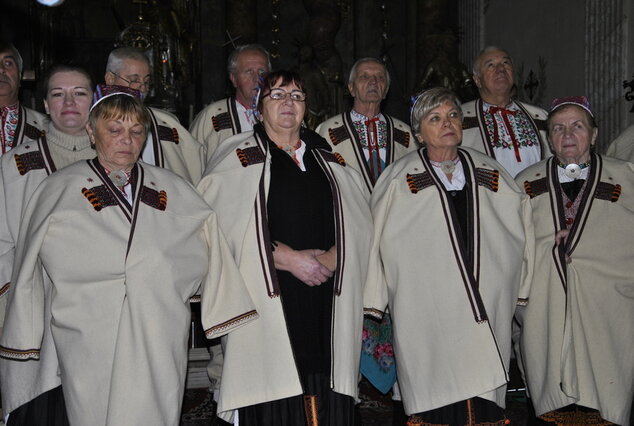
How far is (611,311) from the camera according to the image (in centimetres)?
411

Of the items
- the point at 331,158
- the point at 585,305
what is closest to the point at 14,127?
the point at 331,158

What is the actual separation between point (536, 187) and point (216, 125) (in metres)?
2.00

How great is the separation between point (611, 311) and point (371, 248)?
1.25 meters

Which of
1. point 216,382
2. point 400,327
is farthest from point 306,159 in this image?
point 216,382

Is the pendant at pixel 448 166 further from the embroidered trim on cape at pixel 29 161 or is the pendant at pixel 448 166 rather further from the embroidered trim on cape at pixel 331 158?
the embroidered trim on cape at pixel 29 161

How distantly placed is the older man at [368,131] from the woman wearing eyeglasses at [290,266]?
1253mm

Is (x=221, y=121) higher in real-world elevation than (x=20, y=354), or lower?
higher

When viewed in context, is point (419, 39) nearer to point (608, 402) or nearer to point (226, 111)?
point (226, 111)

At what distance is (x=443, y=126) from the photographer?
396cm

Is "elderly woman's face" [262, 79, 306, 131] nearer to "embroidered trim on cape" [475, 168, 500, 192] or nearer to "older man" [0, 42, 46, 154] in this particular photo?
"embroidered trim on cape" [475, 168, 500, 192]

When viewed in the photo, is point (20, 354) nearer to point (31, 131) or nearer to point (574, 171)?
point (31, 131)

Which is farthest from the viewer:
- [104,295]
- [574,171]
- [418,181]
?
[574,171]

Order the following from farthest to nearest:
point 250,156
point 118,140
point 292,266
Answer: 1. point 250,156
2. point 292,266
3. point 118,140

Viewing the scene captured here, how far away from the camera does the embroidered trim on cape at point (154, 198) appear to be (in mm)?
3289
